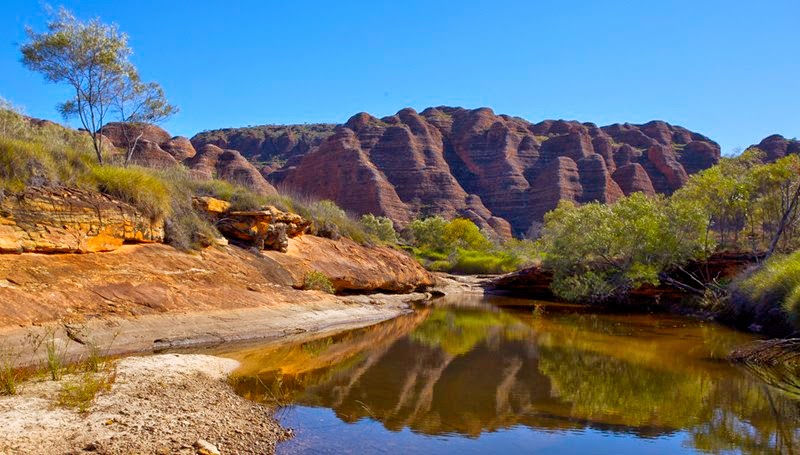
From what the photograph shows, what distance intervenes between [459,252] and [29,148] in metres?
46.2

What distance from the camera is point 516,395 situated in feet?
32.7

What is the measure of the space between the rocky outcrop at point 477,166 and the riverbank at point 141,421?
262 feet

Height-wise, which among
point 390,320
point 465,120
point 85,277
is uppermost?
point 465,120

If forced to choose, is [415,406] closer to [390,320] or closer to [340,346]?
[340,346]

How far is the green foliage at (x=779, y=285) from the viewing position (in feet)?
50.2

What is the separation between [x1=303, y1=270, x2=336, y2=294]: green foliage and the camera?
21759mm

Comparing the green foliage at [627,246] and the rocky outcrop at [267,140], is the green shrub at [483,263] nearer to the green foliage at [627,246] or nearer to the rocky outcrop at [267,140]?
the green foliage at [627,246]

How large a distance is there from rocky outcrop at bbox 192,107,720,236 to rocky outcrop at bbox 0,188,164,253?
2874 inches

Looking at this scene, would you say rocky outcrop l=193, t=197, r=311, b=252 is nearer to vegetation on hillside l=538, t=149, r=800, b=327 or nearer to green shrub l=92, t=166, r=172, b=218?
green shrub l=92, t=166, r=172, b=218

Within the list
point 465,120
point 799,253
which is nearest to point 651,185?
point 465,120

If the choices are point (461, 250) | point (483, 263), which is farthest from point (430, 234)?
point (483, 263)

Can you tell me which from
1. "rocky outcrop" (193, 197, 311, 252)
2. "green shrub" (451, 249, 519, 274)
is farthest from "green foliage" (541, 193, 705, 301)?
"green shrub" (451, 249, 519, 274)

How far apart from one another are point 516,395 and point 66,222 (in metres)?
11.7

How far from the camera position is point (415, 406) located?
8.88m
